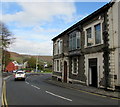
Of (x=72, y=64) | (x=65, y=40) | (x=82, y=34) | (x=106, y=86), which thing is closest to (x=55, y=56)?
(x=65, y=40)

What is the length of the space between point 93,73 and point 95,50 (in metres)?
2.60

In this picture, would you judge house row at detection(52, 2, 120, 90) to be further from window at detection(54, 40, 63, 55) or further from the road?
the road

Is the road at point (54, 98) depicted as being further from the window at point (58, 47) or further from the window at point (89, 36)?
the window at point (58, 47)

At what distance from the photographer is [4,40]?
43.5 meters

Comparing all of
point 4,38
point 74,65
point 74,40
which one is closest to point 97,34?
point 74,40

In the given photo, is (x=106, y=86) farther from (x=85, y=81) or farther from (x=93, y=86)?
(x=85, y=81)

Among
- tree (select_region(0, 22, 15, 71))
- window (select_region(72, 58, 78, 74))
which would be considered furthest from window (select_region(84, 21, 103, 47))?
tree (select_region(0, 22, 15, 71))

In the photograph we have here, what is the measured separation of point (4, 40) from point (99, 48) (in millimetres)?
32505

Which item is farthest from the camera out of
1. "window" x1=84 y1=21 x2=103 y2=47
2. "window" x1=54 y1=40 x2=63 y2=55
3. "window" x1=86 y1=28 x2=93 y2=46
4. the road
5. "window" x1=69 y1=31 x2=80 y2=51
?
"window" x1=54 y1=40 x2=63 y2=55

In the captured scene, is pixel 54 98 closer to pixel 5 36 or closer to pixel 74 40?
pixel 74 40

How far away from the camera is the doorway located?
690 inches

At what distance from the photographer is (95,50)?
1727 centimetres

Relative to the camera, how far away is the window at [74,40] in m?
21.2

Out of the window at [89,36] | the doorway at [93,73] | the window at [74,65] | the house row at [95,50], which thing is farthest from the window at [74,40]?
the doorway at [93,73]
